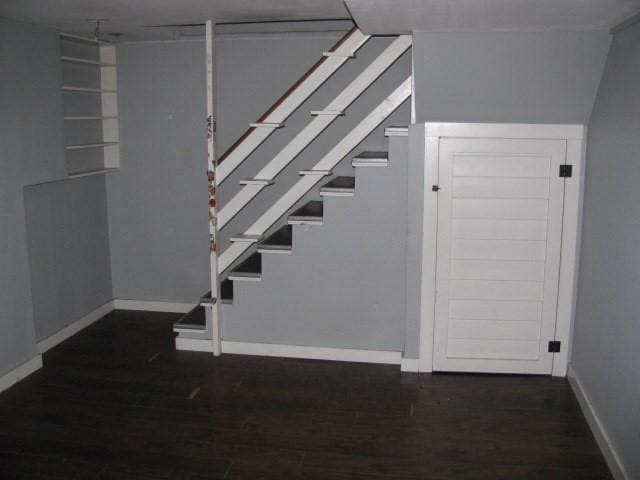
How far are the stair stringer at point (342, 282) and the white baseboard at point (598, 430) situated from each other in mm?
1279

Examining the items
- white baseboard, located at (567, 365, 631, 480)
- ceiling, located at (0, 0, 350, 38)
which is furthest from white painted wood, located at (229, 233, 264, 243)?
white baseboard, located at (567, 365, 631, 480)

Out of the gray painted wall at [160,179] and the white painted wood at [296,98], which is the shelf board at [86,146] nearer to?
the gray painted wall at [160,179]

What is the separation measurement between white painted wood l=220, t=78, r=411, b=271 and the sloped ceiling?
706 millimetres

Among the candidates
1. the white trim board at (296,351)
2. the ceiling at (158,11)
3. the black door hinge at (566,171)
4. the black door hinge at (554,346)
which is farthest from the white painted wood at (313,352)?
the ceiling at (158,11)

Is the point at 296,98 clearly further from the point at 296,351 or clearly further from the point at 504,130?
the point at 296,351

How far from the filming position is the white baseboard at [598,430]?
3332 mm

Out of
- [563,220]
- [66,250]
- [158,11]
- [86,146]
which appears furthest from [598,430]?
[86,146]

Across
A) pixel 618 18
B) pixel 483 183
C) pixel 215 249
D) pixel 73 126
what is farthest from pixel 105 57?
pixel 618 18

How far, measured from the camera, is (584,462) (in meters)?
3.53

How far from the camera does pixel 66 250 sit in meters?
5.46

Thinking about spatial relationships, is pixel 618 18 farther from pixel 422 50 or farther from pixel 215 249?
pixel 215 249

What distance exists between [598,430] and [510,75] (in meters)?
2.26

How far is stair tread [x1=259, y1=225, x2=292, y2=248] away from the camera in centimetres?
496

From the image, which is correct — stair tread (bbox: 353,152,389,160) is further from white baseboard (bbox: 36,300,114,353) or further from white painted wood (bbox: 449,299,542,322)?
white baseboard (bbox: 36,300,114,353)
